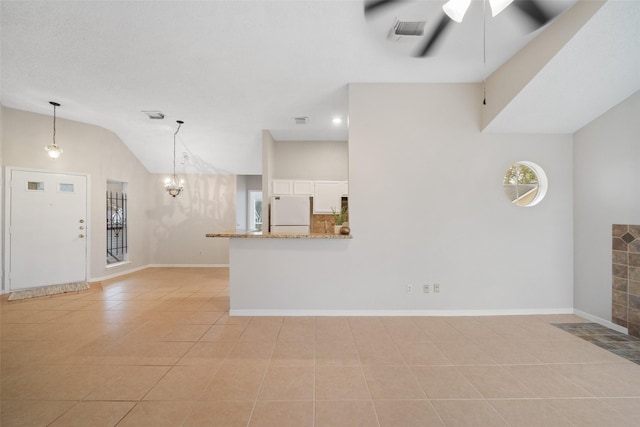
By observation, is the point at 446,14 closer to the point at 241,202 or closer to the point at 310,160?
the point at 310,160

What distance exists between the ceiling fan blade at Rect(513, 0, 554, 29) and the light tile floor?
2.81 m

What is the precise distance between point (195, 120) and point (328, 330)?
4152 millimetres

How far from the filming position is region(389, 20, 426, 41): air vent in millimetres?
2449

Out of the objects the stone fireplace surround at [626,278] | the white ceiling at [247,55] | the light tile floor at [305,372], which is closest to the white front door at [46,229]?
the white ceiling at [247,55]

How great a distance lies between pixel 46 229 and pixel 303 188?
15.1 feet

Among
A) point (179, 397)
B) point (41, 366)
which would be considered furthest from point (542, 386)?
point (41, 366)

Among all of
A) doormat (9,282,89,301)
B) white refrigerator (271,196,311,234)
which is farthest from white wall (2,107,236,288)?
white refrigerator (271,196,311,234)

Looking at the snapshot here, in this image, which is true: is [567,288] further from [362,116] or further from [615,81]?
[362,116]

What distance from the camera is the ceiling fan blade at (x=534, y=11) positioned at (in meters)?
1.96

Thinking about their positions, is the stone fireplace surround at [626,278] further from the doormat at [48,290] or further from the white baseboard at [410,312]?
the doormat at [48,290]

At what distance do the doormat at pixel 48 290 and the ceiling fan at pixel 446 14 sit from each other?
19.9ft

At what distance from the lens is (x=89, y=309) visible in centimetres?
387

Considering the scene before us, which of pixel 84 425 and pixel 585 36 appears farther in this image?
pixel 585 36

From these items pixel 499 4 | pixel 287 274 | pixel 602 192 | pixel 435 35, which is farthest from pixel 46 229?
pixel 602 192
